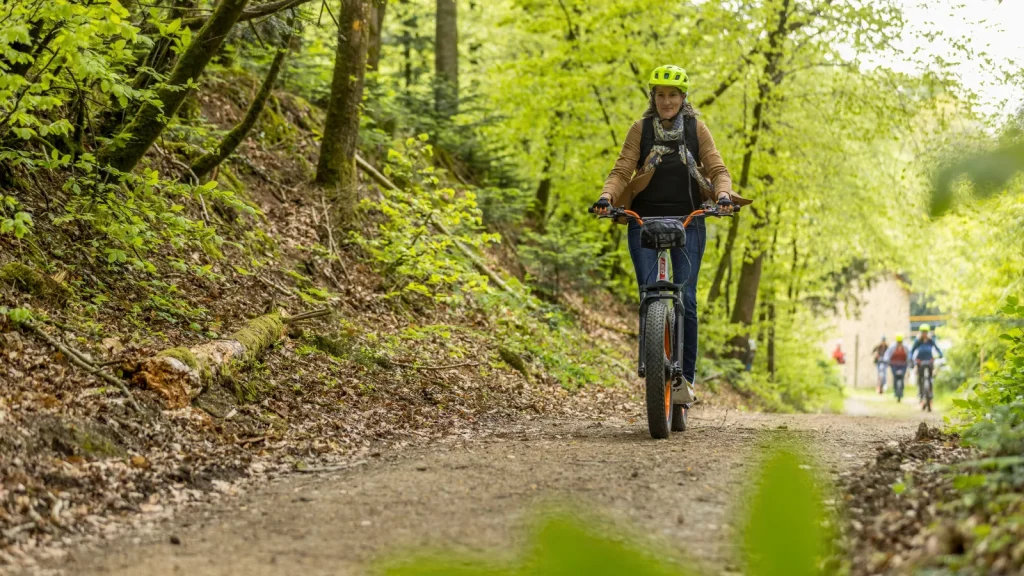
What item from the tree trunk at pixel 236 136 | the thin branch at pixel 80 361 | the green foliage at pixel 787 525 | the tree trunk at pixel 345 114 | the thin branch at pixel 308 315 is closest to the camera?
the green foliage at pixel 787 525

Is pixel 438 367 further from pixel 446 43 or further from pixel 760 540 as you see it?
pixel 446 43

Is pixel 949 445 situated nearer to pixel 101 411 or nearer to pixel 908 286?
pixel 101 411

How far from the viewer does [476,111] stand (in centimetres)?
1702

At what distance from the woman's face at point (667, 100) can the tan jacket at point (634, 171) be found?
0.18m

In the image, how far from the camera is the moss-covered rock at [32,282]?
564 centimetres

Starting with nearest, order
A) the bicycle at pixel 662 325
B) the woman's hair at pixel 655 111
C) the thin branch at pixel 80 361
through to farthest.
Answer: the thin branch at pixel 80 361 → the bicycle at pixel 662 325 → the woman's hair at pixel 655 111

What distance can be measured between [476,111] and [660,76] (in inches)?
433

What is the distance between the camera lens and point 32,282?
5727mm

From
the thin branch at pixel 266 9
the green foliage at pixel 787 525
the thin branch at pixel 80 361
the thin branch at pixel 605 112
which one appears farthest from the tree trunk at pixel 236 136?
the thin branch at pixel 605 112

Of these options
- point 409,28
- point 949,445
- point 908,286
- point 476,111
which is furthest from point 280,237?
point 908,286

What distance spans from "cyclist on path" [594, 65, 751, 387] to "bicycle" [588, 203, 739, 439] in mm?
163

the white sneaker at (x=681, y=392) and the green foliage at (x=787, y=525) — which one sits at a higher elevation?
the green foliage at (x=787, y=525)

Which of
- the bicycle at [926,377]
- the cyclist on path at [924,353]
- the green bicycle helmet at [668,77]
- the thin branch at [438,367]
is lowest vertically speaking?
the bicycle at [926,377]

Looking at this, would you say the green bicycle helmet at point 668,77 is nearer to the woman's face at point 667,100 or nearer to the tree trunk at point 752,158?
the woman's face at point 667,100
